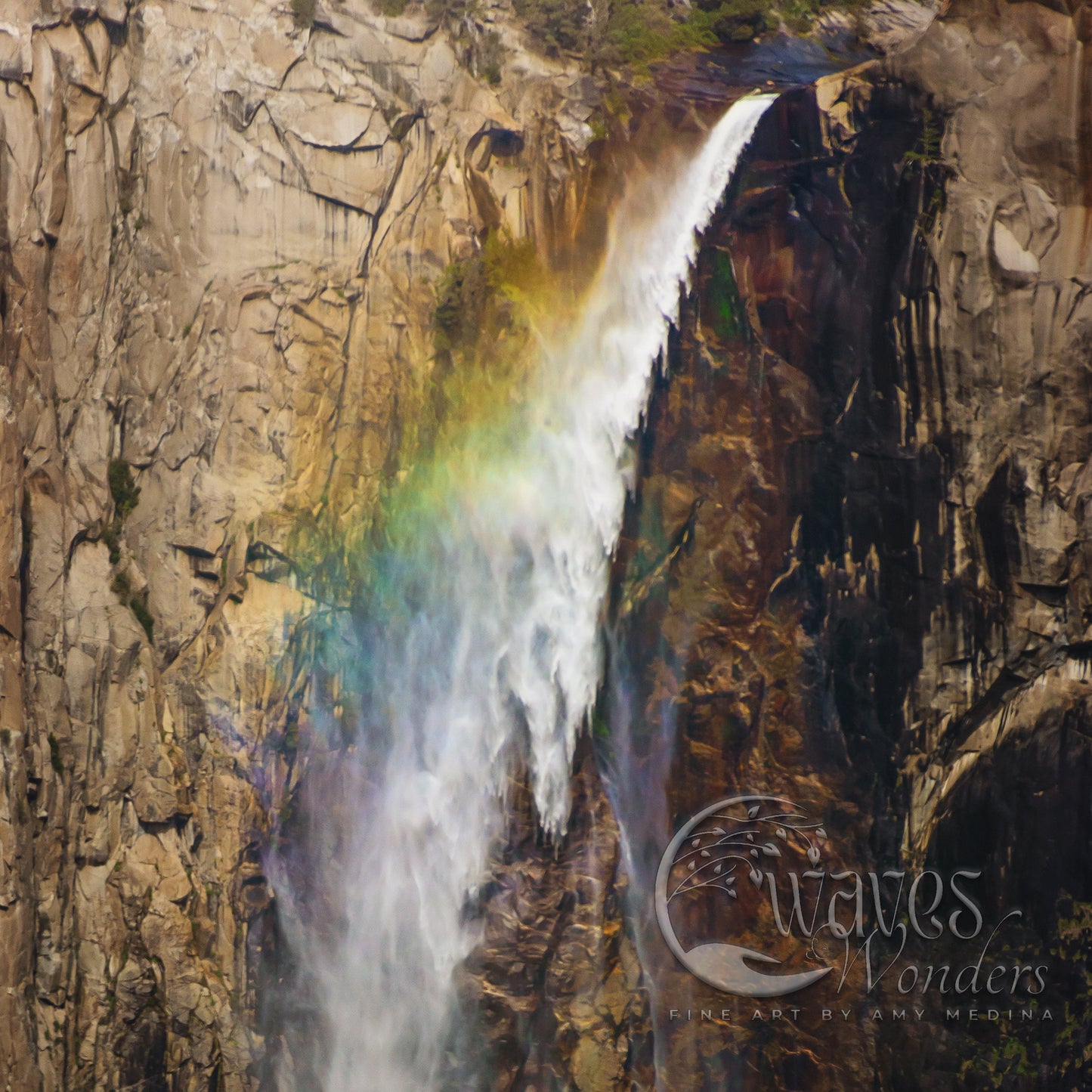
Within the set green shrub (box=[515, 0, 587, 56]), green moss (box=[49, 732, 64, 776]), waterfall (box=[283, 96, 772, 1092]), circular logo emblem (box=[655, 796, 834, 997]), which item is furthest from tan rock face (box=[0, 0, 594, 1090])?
circular logo emblem (box=[655, 796, 834, 997])

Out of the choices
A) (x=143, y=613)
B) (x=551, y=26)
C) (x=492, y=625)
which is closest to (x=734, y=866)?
(x=492, y=625)

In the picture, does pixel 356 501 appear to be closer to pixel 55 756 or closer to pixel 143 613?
pixel 143 613

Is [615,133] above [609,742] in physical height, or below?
above

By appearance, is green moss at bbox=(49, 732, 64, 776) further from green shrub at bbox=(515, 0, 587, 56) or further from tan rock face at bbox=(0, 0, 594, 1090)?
green shrub at bbox=(515, 0, 587, 56)

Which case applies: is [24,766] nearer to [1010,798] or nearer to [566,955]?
[566,955]

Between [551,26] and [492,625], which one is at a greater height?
[551,26]

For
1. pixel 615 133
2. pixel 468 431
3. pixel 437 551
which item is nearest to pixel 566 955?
pixel 437 551

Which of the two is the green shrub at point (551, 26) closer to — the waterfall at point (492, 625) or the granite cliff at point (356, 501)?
the granite cliff at point (356, 501)
